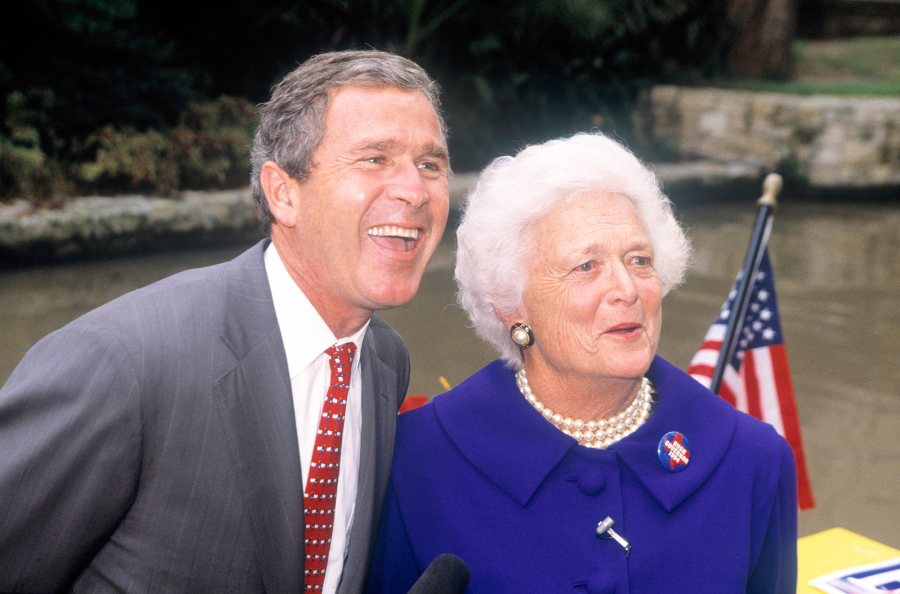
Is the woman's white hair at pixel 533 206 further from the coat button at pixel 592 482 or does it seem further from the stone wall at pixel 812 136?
the stone wall at pixel 812 136

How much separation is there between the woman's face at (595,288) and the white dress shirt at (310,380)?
44 cm

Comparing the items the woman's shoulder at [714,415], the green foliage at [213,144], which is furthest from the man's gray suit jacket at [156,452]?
the green foliage at [213,144]

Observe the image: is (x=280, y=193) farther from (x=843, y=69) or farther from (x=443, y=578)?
(x=843, y=69)

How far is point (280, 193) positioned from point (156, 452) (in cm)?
62

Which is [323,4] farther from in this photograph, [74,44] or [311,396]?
[311,396]

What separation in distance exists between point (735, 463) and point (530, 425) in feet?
1.42

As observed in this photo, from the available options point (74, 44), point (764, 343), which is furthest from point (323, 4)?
point (764, 343)

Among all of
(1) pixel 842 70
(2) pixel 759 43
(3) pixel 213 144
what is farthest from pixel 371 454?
(1) pixel 842 70

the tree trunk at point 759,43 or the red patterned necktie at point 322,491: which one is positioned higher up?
the tree trunk at point 759,43

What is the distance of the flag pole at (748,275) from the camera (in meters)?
3.76

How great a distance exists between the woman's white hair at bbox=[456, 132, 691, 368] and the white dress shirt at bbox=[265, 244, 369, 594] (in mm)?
357

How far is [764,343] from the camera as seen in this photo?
3.82 meters

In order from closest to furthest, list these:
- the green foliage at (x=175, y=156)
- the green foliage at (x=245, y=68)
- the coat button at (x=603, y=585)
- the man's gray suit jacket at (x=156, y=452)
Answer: the man's gray suit jacket at (x=156, y=452)
the coat button at (x=603, y=585)
the green foliage at (x=175, y=156)
the green foliage at (x=245, y=68)

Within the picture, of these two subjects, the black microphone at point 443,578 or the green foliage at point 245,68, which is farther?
the green foliage at point 245,68
